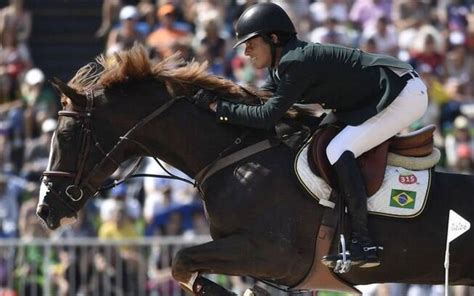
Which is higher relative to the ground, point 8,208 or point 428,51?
point 428,51

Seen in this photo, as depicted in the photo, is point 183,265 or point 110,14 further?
point 110,14

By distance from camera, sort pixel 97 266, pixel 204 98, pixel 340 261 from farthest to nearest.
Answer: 1. pixel 97 266
2. pixel 204 98
3. pixel 340 261

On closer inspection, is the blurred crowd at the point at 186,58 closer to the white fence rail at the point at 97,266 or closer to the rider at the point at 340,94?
the white fence rail at the point at 97,266

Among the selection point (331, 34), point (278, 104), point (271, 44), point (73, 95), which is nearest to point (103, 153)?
point (73, 95)

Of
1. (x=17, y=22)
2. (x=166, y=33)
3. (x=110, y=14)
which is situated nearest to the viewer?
(x=166, y=33)

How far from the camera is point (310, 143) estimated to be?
28.1 ft

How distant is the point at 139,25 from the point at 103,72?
25.5ft

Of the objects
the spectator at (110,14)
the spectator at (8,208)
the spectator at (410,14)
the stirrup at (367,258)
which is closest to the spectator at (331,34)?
the spectator at (410,14)

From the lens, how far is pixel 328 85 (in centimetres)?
840

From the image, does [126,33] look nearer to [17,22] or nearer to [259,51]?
[17,22]

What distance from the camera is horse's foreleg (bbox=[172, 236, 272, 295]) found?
328 inches

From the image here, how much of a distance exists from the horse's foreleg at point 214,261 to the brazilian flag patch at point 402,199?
1.04m

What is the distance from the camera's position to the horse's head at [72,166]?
340 inches

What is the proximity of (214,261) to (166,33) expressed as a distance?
8.06 m
